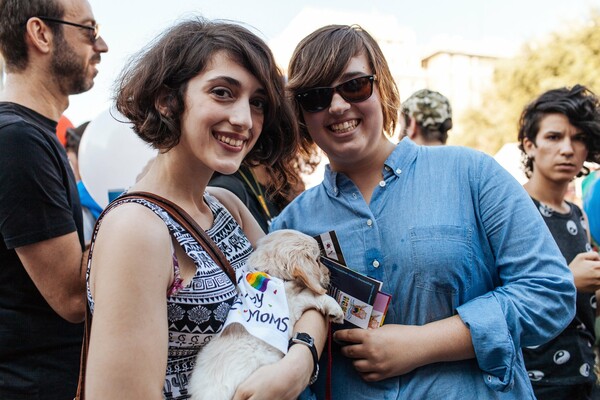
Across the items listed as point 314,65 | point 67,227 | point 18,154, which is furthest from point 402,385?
point 18,154

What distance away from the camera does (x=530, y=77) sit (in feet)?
68.4

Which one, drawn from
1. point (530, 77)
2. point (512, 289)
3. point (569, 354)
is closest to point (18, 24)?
point (512, 289)

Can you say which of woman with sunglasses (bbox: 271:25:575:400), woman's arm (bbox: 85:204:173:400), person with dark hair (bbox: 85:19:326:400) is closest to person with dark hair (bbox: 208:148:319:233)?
woman with sunglasses (bbox: 271:25:575:400)

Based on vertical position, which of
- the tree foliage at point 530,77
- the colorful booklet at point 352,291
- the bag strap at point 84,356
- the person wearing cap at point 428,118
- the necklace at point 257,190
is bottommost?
the bag strap at point 84,356

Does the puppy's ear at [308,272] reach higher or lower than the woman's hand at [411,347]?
higher

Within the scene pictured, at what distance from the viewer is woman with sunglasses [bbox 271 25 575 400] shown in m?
1.94

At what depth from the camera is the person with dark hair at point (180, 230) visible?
1544 mm

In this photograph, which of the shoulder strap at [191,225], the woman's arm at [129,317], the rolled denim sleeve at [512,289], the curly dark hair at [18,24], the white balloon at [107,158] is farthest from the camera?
the white balloon at [107,158]

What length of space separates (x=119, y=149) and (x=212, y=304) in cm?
401

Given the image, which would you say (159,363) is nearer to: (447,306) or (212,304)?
(212,304)

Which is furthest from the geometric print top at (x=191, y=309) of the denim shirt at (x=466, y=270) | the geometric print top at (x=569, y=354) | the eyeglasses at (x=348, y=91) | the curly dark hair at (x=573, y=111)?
the curly dark hair at (x=573, y=111)

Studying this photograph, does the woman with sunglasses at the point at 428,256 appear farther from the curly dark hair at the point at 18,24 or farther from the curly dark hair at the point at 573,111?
the curly dark hair at the point at 573,111

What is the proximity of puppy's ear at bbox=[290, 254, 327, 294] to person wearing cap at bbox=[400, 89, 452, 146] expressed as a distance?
312cm

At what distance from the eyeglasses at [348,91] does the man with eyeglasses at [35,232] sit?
1.32 m
